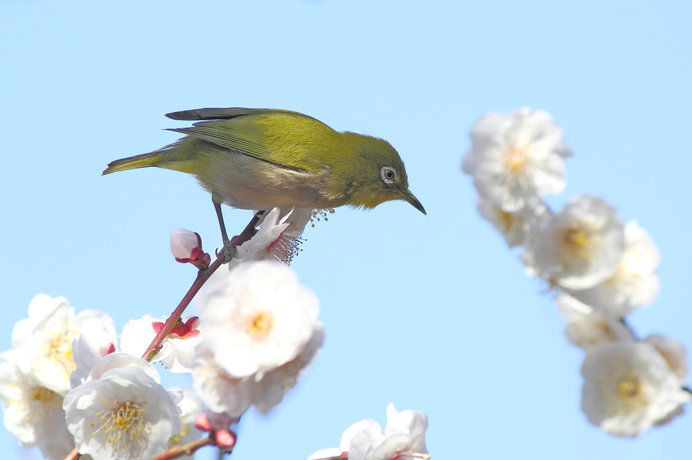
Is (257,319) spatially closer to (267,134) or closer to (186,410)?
(186,410)

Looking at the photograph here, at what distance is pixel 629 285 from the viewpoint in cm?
190

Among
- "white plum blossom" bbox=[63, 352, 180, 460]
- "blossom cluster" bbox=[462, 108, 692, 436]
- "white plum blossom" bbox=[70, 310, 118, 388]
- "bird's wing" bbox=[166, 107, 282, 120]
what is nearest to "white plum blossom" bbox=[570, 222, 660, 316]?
"blossom cluster" bbox=[462, 108, 692, 436]

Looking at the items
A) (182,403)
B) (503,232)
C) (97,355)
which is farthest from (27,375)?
(503,232)

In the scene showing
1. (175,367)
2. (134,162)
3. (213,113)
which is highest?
(213,113)

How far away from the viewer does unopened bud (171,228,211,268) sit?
119 inches

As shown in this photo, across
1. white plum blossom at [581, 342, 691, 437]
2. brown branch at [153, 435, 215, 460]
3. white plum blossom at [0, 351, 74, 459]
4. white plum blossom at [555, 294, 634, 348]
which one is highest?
white plum blossom at [555, 294, 634, 348]

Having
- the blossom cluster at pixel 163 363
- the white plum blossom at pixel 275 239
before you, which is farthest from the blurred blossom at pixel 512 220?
the white plum blossom at pixel 275 239

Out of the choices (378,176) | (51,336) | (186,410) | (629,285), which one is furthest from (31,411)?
(378,176)

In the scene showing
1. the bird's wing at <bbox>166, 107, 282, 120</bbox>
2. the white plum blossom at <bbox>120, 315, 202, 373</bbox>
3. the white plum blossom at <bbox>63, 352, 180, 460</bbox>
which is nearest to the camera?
the white plum blossom at <bbox>63, 352, 180, 460</bbox>

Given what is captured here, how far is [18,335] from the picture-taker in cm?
266

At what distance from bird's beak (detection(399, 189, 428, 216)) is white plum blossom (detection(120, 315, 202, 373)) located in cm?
266

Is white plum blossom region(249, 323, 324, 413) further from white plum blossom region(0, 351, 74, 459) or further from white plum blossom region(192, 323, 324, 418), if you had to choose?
white plum blossom region(0, 351, 74, 459)

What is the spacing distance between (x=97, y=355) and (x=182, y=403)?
339mm

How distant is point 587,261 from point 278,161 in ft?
10.9
